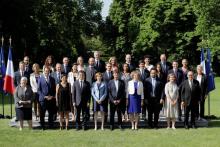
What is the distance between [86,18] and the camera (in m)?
72.9

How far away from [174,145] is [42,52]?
138 feet

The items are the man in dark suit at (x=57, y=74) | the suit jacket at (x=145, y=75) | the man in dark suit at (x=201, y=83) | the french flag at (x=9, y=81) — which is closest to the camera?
the man in dark suit at (x=57, y=74)

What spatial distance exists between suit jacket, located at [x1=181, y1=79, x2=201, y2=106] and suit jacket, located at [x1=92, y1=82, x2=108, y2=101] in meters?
2.41

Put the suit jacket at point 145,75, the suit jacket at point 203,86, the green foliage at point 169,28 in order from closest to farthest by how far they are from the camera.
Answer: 1. the suit jacket at point 145,75
2. the suit jacket at point 203,86
3. the green foliage at point 169,28

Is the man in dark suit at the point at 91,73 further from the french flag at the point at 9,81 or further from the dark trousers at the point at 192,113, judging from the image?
the dark trousers at the point at 192,113

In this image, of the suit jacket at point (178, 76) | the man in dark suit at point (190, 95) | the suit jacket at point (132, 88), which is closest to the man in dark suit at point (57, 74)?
the suit jacket at point (132, 88)

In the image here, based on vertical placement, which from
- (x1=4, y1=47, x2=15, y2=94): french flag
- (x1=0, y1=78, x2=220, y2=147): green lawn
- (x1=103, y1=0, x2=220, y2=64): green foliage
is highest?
(x1=103, y1=0, x2=220, y2=64): green foliage

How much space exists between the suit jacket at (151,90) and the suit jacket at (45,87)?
2.84m

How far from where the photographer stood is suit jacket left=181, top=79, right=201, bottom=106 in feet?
49.5

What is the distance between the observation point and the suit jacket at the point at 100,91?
48.9ft

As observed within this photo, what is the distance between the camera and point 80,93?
48.7 feet

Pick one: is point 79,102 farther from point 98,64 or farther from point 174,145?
point 174,145

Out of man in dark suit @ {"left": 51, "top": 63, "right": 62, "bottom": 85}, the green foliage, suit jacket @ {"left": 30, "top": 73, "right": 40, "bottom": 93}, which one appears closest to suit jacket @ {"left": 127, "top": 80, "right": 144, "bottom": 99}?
man in dark suit @ {"left": 51, "top": 63, "right": 62, "bottom": 85}

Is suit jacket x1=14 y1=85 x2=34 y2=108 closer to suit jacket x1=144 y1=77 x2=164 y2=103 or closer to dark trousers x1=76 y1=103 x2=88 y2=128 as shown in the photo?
dark trousers x1=76 y1=103 x2=88 y2=128
